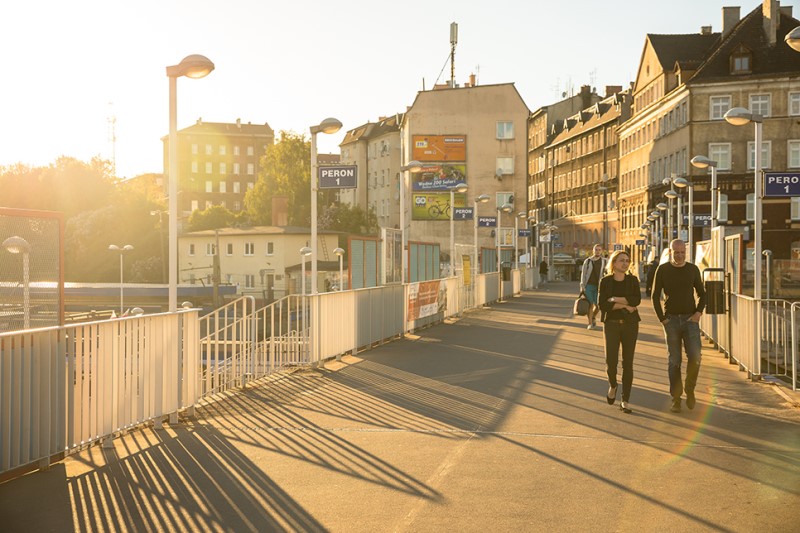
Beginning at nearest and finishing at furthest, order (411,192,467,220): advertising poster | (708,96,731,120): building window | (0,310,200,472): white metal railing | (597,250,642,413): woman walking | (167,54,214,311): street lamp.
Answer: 1. (0,310,200,472): white metal railing
2. (167,54,214,311): street lamp
3. (597,250,642,413): woman walking
4. (708,96,731,120): building window
5. (411,192,467,220): advertising poster

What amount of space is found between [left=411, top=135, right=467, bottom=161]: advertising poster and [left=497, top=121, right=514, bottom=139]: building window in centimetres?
257

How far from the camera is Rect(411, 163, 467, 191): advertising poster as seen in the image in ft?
265

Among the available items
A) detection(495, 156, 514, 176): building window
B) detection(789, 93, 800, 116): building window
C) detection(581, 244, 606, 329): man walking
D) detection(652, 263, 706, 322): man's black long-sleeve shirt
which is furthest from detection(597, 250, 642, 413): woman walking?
detection(495, 156, 514, 176): building window

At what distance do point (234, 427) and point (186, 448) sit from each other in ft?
4.42

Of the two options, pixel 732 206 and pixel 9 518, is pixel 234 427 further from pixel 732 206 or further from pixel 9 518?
pixel 732 206

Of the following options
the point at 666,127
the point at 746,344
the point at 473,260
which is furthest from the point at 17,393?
the point at 666,127

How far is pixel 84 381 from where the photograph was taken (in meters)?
9.29

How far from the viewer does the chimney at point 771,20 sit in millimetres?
75000

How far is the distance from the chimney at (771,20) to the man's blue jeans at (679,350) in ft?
223

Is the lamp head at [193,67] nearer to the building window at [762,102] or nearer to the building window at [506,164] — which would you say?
the building window at [762,102]

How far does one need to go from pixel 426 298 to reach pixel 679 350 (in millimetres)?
15888

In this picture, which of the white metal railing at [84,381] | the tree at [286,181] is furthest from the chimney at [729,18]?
the white metal railing at [84,381]

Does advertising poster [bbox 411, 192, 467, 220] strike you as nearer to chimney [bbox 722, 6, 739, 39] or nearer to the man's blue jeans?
chimney [bbox 722, 6, 739, 39]

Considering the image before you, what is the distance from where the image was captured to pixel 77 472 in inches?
346
